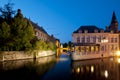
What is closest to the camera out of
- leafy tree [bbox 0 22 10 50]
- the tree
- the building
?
leafy tree [bbox 0 22 10 50]

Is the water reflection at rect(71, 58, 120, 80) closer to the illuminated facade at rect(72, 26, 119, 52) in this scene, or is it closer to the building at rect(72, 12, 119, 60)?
the building at rect(72, 12, 119, 60)

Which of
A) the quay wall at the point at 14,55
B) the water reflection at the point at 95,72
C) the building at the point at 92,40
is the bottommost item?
the water reflection at the point at 95,72

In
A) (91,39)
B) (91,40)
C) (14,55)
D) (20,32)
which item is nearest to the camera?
(14,55)

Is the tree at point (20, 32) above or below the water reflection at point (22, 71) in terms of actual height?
above

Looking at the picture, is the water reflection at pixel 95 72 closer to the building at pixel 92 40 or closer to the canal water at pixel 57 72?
the canal water at pixel 57 72

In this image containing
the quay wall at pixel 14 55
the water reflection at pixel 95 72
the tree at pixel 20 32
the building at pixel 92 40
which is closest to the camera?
the water reflection at pixel 95 72

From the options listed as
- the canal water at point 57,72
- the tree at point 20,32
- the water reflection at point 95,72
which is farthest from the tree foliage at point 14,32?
the water reflection at point 95,72

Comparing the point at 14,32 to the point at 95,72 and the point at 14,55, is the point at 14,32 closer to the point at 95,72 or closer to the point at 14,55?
the point at 14,55

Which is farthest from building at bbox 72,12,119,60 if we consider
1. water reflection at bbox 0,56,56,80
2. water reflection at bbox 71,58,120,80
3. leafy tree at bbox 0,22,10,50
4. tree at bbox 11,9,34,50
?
water reflection at bbox 0,56,56,80

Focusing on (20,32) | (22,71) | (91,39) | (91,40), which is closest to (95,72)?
(22,71)

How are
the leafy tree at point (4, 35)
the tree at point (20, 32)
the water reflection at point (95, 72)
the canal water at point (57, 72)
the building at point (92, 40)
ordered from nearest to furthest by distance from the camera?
1. the canal water at point (57, 72)
2. the water reflection at point (95, 72)
3. the leafy tree at point (4, 35)
4. the tree at point (20, 32)
5. the building at point (92, 40)

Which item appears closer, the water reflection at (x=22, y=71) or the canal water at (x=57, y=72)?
the water reflection at (x=22, y=71)

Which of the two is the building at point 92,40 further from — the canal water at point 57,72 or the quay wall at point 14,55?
the canal water at point 57,72

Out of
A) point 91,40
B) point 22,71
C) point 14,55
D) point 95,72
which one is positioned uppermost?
point 91,40
